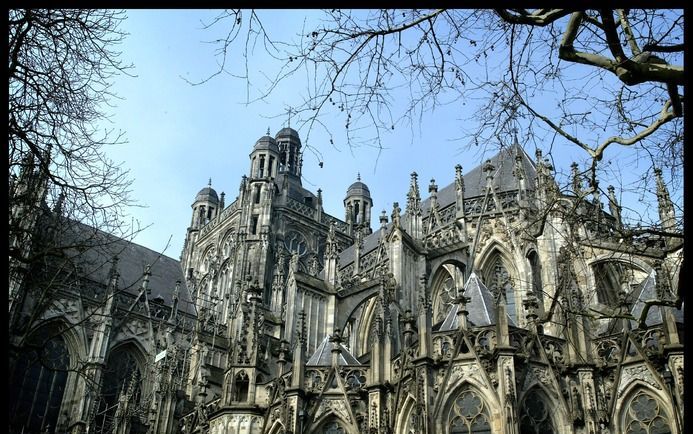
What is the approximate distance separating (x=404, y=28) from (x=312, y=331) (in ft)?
57.5

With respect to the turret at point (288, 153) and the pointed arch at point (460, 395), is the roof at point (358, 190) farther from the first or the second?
the pointed arch at point (460, 395)

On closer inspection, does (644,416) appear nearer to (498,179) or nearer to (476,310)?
(476,310)

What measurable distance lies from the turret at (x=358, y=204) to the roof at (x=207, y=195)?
376 inches

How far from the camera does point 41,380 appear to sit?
94.0 ft

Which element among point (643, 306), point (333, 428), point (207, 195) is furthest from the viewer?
point (207, 195)

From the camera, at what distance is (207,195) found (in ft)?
164

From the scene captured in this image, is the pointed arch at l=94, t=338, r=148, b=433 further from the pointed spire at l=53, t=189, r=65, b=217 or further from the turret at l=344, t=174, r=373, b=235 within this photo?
the pointed spire at l=53, t=189, r=65, b=217

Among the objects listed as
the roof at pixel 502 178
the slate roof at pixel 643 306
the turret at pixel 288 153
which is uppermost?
the turret at pixel 288 153

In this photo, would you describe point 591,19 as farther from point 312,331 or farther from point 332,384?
point 312,331

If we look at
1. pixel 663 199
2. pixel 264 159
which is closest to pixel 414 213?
pixel 663 199

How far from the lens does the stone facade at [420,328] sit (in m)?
14.2

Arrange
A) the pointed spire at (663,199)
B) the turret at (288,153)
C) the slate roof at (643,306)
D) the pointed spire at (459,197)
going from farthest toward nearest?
1. the turret at (288,153)
2. the pointed spire at (459,197)
3. the slate roof at (643,306)
4. the pointed spire at (663,199)

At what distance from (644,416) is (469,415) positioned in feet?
11.3

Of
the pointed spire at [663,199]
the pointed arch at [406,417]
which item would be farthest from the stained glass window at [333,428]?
the pointed spire at [663,199]
